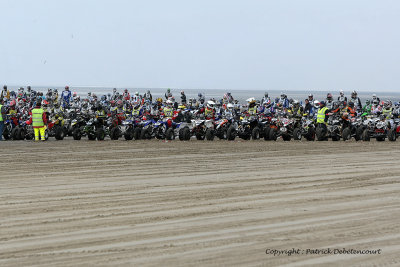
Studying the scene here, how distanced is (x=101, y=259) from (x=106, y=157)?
11.3 m

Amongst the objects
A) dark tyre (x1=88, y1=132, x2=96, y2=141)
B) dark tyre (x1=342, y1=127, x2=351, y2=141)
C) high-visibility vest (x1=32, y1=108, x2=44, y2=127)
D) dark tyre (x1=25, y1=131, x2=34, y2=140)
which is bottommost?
dark tyre (x1=25, y1=131, x2=34, y2=140)

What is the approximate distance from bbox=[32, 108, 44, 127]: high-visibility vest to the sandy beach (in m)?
8.03

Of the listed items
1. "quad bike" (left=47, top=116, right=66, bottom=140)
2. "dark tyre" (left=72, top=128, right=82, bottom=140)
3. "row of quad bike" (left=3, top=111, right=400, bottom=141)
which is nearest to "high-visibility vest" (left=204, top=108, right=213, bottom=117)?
"row of quad bike" (left=3, top=111, right=400, bottom=141)

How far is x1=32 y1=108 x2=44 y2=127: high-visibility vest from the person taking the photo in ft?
84.2

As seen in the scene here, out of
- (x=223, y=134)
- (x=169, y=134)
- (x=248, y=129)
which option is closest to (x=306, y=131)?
(x=248, y=129)

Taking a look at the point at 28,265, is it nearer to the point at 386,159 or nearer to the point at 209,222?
the point at 209,222

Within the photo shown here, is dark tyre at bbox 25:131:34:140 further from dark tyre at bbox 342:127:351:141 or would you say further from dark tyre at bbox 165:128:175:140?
dark tyre at bbox 342:127:351:141

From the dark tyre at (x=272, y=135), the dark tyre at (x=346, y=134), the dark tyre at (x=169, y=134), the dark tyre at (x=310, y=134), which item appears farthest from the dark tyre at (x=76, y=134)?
the dark tyre at (x=346, y=134)

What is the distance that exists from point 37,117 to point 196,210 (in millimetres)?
16729

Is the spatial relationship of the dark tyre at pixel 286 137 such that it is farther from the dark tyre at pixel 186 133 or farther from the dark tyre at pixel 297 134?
the dark tyre at pixel 186 133

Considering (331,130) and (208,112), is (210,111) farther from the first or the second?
(331,130)

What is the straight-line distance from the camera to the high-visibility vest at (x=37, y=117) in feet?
84.2

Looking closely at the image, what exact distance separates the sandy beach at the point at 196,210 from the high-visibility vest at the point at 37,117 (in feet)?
26.3

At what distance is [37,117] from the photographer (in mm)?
25781
